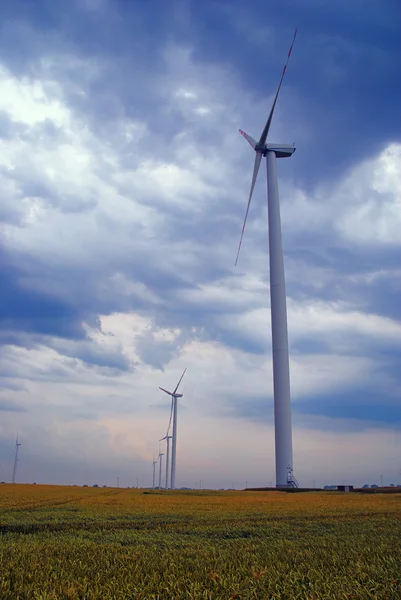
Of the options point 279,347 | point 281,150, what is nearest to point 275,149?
point 281,150

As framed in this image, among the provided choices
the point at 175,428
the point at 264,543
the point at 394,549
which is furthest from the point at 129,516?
the point at 175,428

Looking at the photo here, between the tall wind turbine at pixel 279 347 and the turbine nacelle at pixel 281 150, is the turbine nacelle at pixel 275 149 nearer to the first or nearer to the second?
the turbine nacelle at pixel 281 150

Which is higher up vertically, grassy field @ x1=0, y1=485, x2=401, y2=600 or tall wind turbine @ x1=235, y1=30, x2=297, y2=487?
tall wind turbine @ x1=235, y1=30, x2=297, y2=487

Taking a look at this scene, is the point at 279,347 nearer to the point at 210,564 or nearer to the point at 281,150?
the point at 281,150

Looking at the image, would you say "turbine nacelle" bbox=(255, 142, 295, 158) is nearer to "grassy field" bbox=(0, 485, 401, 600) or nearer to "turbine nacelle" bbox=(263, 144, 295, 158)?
"turbine nacelle" bbox=(263, 144, 295, 158)

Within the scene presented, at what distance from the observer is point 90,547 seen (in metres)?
12.4

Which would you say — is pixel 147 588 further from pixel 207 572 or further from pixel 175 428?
pixel 175 428

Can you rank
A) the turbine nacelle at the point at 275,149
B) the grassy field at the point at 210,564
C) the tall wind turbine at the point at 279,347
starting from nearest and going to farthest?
the grassy field at the point at 210,564 → the tall wind turbine at the point at 279,347 → the turbine nacelle at the point at 275,149

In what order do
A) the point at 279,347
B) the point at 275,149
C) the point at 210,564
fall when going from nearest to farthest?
the point at 210,564
the point at 279,347
the point at 275,149

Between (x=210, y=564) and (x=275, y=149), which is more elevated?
(x=275, y=149)

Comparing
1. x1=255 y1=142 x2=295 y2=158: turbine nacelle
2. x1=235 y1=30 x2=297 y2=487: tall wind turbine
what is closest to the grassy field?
x1=235 y1=30 x2=297 y2=487: tall wind turbine

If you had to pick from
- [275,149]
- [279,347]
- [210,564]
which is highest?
[275,149]

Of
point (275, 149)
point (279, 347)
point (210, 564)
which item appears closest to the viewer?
point (210, 564)

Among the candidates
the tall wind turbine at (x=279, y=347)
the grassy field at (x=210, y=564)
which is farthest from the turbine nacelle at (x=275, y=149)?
the grassy field at (x=210, y=564)
